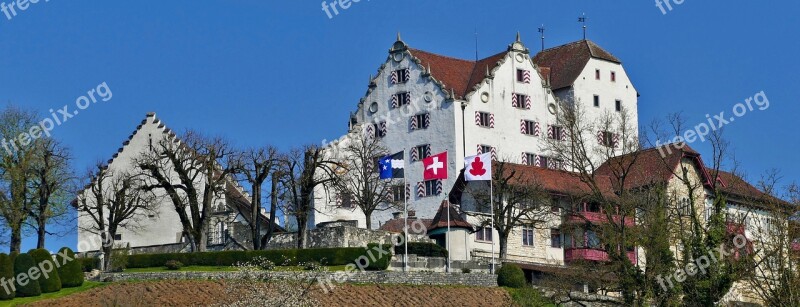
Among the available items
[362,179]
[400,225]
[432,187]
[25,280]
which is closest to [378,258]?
[400,225]

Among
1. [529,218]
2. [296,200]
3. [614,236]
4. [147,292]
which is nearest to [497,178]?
[529,218]

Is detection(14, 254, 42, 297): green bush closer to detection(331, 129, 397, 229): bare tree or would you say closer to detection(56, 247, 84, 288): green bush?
detection(56, 247, 84, 288): green bush

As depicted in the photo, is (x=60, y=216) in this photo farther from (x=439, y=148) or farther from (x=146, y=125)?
(x=439, y=148)

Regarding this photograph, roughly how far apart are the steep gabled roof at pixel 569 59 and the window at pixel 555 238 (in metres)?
17.3

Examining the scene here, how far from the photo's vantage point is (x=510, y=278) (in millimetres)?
85500

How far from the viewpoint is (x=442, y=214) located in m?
93.0

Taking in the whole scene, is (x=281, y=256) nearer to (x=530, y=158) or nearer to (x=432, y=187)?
(x=432, y=187)

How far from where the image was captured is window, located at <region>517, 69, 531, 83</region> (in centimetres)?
11075

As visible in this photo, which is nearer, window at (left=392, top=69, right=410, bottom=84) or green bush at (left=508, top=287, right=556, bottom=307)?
green bush at (left=508, top=287, right=556, bottom=307)

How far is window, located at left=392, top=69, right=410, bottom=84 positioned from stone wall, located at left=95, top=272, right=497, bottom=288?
88.8 ft

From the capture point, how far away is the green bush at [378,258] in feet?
272

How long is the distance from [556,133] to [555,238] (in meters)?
14.8

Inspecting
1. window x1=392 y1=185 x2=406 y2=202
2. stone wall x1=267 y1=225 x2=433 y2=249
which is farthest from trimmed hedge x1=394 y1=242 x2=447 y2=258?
window x1=392 y1=185 x2=406 y2=202

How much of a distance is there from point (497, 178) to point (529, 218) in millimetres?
2893
